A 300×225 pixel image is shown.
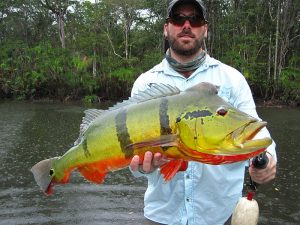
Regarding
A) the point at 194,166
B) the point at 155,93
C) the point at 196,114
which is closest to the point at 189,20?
the point at 155,93

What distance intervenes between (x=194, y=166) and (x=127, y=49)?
116 feet

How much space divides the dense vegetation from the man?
2808 centimetres

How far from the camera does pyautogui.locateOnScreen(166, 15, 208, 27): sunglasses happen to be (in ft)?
11.5

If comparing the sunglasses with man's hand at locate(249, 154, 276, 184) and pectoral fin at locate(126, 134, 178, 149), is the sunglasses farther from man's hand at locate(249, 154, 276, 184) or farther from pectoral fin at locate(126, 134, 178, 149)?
pectoral fin at locate(126, 134, 178, 149)

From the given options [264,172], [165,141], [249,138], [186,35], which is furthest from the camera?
[186,35]

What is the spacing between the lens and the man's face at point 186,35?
3.43 m

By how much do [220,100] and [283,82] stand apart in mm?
30227

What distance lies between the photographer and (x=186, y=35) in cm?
345

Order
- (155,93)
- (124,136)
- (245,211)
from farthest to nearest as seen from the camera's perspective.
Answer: (245,211) → (155,93) → (124,136)

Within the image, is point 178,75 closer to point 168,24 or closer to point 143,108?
point 168,24

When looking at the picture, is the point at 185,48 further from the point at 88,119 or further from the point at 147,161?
the point at 147,161

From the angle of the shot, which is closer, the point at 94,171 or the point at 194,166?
the point at 94,171

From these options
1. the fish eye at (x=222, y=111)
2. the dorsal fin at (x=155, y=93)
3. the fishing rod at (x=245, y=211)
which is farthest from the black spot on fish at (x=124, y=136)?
the fishing rod at (x=245, y=211)

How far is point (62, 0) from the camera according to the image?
132 feet
